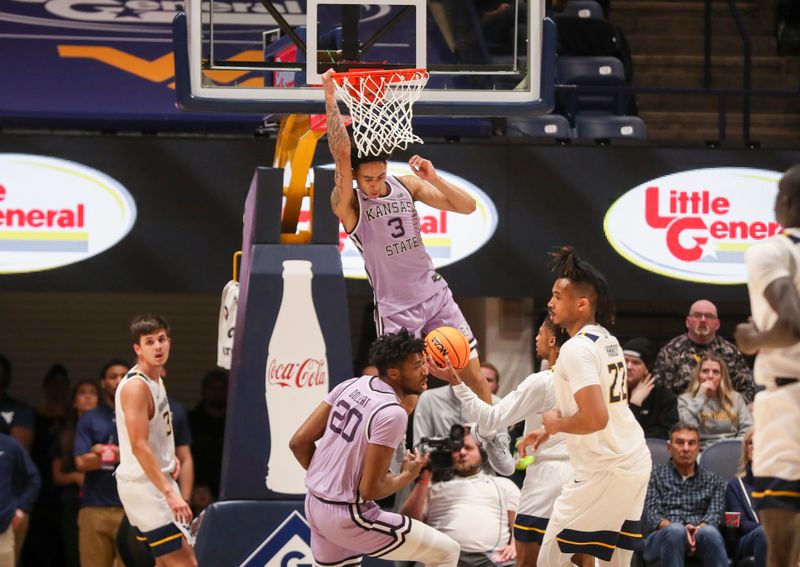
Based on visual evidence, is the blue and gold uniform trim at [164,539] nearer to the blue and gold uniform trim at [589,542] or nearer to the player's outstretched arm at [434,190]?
the player's outstretched arm at [434,190]

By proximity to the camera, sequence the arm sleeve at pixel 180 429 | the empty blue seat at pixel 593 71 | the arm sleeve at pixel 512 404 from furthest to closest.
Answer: the empty blue seat at pixel 593 71
the arm sleeve at pixel 180 429
the arm sleeve at pixel 512 404

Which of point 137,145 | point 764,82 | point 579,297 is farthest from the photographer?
point 764,82

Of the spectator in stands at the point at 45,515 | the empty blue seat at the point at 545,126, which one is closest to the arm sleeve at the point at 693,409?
the empty blue seat at the point at 545,126

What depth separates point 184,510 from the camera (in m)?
8.17

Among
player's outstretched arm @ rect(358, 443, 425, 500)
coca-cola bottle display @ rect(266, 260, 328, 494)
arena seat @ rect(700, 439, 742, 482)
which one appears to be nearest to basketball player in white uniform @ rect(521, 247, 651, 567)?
player's outstretched arm @ rect(358, 443, 425, 500)

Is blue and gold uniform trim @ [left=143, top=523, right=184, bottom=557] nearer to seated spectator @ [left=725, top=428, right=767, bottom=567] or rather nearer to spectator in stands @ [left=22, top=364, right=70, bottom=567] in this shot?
spectator in stands @ [left=22, top=364, right=70, bottom=567]

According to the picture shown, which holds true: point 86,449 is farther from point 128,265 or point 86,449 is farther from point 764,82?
point 764,82

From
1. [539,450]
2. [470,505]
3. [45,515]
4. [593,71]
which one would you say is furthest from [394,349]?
[593,71]

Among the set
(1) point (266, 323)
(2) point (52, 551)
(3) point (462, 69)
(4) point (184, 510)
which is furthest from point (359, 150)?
(2) point (52, 551)

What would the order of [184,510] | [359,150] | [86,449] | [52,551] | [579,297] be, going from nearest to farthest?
1. [579,297]
2. [359,150]
3. [184,510]
4. [86,449]
5. [52,551]

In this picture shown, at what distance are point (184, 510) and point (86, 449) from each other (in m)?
2.49

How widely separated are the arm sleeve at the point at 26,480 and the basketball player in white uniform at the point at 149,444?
2.10 meters

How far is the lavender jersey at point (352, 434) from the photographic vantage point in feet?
21.6

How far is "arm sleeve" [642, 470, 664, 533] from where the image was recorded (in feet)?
31.8
